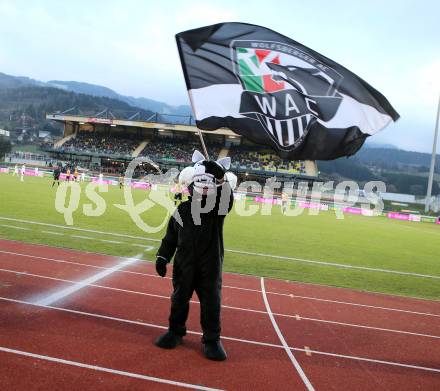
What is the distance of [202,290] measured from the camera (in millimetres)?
4461

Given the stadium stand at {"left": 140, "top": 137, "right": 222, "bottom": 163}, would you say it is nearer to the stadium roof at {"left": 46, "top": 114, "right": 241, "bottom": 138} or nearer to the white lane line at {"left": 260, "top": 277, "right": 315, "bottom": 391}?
the stadium roof at {"left": 46, "top": 114, "right": 241, "bottom": 138}

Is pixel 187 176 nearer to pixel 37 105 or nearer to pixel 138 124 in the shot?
pixel 138 124

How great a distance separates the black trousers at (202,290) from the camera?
4.41m

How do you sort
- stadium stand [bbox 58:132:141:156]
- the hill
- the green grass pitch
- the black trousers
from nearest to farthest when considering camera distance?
the black trousers → the green grass pitch → stadium stand [bbox 58:132:141:156] → the hill

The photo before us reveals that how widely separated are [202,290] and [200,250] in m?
0.41

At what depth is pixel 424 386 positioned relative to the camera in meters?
4.16

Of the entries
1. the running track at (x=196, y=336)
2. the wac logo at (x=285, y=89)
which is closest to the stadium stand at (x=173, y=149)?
the running track at (x=196, y=336)

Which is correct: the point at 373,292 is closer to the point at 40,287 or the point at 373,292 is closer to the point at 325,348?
the point at 325,348

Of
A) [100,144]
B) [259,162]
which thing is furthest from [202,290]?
[100,144]

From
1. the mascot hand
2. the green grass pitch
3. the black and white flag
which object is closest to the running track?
the mascot hand

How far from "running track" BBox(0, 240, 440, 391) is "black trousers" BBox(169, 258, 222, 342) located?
0.97 feet

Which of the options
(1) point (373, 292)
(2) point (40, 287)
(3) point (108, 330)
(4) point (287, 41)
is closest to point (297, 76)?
(4) point (287, 41)

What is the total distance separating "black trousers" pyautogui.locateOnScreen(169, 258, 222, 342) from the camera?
4.41 m

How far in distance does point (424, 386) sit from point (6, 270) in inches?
239
